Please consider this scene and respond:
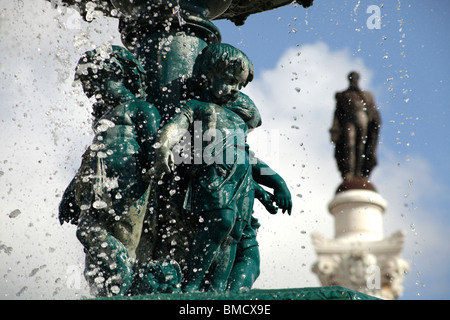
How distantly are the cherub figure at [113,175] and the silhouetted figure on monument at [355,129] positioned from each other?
19049 mm

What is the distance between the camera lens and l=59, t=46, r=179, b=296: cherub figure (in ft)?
17.4

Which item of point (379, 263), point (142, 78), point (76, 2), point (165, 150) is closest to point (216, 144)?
point (165, 150)

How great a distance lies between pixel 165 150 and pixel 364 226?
16152 millimetres

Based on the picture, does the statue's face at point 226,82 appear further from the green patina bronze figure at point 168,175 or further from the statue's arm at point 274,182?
the statue's arm at point 274,182

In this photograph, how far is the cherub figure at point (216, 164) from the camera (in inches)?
211

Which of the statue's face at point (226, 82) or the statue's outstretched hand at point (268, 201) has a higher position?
the statue's face at point (226, 82)

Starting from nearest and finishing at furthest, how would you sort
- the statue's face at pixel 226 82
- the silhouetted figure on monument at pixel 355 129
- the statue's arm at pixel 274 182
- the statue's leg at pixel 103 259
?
the statue's leg at pixel 103 259 < the statue's face at pixel 226 82 < the statue's arm at pixel 274 182 < the silhouetted figure on monument at pixel 355 129

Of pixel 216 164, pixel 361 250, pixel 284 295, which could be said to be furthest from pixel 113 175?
pixel 361 250

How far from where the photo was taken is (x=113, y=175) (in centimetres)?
543

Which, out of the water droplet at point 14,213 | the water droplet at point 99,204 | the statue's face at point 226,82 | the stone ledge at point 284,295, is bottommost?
the stone ledge at point 284,295

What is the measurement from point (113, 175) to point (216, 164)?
0.64 meters

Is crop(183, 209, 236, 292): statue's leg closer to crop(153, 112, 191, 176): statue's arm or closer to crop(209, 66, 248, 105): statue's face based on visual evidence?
crop(153, 112, 191, 176): statue's arm

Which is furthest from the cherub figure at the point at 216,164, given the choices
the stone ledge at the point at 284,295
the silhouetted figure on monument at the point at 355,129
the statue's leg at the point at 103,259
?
the silhouetted figure on monument at the point at 355,129

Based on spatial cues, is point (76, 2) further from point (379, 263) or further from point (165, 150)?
point (379, 263)
